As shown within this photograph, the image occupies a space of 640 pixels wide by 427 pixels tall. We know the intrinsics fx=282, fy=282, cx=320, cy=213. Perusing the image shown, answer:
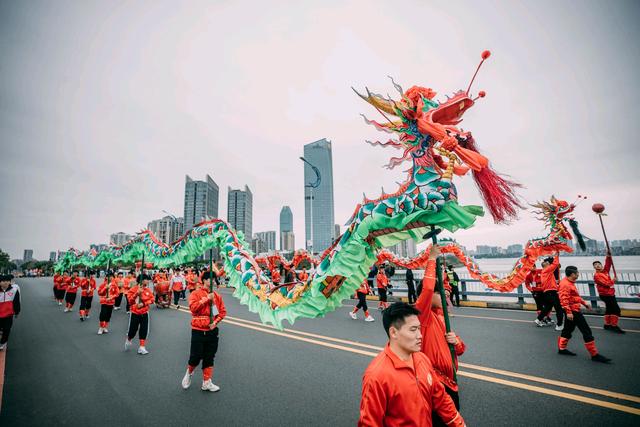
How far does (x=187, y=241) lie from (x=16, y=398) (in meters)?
2.86

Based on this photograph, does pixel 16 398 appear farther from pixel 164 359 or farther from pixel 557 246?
pixel 557 246

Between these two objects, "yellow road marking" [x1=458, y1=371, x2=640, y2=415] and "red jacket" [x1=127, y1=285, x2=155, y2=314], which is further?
"red jacket" [x1=127, y1=285, x2=155, y2=314]

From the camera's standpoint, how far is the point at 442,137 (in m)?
2.22

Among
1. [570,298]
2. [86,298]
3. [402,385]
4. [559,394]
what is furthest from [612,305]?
[86,298]

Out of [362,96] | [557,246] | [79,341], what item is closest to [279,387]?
[362,96]

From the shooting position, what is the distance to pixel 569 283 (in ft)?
16.2

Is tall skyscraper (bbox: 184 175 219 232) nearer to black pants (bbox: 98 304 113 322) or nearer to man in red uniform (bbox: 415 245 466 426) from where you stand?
black pants (bbox: 98 304 113 322)

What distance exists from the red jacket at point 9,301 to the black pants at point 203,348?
5229 millimetres

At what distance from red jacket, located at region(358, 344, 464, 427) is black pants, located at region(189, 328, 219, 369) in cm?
313

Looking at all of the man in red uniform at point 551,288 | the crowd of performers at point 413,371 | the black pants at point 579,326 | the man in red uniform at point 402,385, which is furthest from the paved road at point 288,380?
the man in red uniform at point 402,385

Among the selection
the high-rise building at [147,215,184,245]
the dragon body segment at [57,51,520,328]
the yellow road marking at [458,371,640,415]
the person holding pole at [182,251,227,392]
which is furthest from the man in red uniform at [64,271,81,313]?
the yellow road marking at [458,371,640,415]

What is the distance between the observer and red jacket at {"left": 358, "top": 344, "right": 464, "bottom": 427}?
4.83 ft

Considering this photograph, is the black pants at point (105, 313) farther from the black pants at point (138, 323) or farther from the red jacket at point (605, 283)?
the red jacket at point (605, 283)

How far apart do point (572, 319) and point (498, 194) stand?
404 cm
